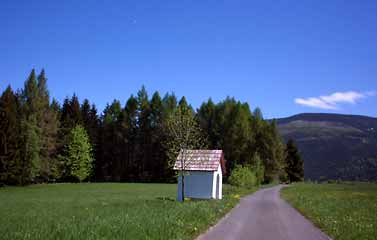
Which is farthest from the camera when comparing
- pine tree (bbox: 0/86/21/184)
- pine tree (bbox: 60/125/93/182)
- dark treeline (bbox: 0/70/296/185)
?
dark treeline (bbox: 0/70/296/185)

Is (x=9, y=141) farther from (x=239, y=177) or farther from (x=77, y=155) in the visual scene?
(x=239, y=177)

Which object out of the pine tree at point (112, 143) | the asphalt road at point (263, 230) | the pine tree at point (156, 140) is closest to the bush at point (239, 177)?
the pine tree at point (156, 140)

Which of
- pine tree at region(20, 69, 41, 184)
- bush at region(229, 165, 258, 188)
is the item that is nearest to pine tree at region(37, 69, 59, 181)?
pine tree at region(20, 69, 41, 184)

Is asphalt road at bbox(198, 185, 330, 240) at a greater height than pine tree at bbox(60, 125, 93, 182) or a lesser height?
lesser

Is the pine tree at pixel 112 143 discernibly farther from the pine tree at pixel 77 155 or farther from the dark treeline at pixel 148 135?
the pine tree at pixel 77 155

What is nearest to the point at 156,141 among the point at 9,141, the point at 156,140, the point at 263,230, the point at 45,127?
the point at 156,140

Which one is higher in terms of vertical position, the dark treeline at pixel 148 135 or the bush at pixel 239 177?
the dark treeline at pixel 148 135

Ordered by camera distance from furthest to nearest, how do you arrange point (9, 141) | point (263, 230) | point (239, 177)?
point (239, 177)
point (9, 141)
point (263, 230)

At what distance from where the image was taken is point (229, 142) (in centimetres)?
8238

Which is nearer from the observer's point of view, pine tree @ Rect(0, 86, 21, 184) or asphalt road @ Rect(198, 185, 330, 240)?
asphalt road @ Rect(198, 185, 330, 240)

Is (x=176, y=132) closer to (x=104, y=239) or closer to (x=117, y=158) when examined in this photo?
(x=104, y=239)

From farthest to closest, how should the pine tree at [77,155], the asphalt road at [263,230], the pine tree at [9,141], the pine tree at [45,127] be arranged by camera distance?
the pine tree at [77,155] < the pine tree at [45,127] < the pine tree at [9,141] < the asphalt road at [263,230]

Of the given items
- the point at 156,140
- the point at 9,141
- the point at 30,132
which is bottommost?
the point at 9,141

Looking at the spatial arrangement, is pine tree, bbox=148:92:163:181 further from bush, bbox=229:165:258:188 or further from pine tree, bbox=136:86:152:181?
bush, bbox=229:165:258:188
